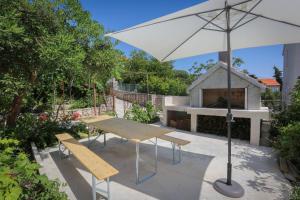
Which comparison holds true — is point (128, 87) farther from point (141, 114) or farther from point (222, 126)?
point (222, 126)

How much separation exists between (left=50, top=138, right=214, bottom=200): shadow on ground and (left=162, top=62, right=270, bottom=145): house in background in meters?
2.45

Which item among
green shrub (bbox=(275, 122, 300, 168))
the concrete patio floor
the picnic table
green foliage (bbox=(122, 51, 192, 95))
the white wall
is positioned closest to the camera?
the concrete patio floor

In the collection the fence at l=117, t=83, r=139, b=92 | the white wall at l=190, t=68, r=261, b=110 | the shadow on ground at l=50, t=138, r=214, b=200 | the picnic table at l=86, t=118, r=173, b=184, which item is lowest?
the shadow on ground at l=50, t=138, r=214, b=200

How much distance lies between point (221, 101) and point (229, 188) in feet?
16.0

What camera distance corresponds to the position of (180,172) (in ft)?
14.7

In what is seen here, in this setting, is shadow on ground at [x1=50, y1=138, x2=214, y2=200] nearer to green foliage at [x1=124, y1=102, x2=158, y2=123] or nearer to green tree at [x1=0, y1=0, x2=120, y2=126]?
green tree at [x1=0, y1=0, x2=120, y2=126]

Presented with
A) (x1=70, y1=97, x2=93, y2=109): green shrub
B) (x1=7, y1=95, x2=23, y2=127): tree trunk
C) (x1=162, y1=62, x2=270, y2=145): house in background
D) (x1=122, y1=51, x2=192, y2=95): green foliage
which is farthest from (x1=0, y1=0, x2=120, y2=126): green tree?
(x1=122, y1=51, x2=192, y2=95): green foliage

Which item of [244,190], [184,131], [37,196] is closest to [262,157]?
[244,190]

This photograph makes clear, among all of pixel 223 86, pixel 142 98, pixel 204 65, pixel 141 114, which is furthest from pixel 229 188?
pixel 204 65

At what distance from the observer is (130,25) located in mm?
3885

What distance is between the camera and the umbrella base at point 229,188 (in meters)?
3.48

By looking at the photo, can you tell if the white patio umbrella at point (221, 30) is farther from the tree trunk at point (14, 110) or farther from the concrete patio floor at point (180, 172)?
the tree trunk at point (14, 110)

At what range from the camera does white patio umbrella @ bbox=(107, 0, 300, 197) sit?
10.1 ft

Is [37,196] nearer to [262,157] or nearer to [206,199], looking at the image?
[206,199]
